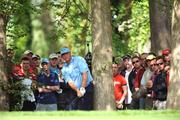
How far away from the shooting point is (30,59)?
56.5 ft

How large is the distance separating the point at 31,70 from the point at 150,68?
3.00 metres

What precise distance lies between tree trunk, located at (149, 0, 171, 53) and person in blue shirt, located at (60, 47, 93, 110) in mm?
8128

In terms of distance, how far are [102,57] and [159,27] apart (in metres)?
7.80

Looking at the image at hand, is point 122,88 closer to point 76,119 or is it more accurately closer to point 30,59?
point 30,59

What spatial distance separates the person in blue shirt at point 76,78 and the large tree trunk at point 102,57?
524 mm

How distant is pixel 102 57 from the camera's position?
53.5 ft

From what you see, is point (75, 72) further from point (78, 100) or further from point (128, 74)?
point (128, 74)

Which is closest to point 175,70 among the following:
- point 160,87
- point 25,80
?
point 160,87

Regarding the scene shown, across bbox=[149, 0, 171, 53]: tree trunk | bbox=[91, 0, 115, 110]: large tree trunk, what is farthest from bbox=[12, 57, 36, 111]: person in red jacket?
bbox=[149, 0, 171, 53]: tree trunk

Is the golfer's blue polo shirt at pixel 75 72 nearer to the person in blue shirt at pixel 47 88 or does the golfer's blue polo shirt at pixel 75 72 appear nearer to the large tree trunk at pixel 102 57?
the person in blue shirt at pixel 47 88

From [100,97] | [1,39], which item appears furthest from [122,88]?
[1,39]

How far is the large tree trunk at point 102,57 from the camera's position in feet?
53.5

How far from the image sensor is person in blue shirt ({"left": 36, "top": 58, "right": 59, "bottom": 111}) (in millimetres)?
15891

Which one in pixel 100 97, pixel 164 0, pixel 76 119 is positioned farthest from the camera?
pixel 164 0
